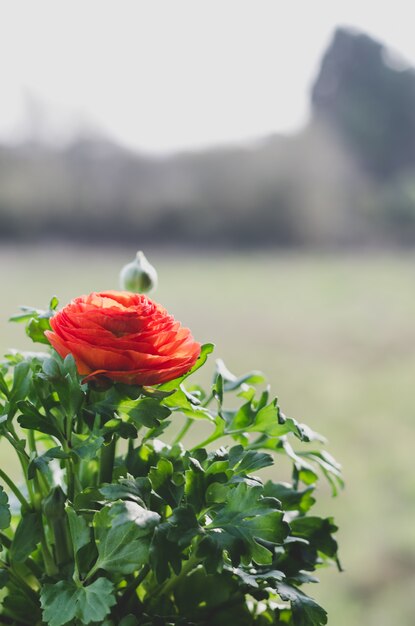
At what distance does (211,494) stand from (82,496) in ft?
0.19

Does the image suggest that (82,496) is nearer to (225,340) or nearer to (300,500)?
(300,500)

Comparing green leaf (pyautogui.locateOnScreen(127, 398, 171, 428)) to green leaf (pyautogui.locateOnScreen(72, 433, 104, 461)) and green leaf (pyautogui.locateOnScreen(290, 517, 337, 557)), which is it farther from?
green leaf (pyautogui.locateOnScreen(290, 517, 337, 557))

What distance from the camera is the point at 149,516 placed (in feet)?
0.94

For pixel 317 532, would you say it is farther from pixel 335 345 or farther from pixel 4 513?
pixel 335 345

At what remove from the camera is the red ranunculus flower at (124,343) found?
0.31 m

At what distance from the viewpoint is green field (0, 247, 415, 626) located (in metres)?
1.31

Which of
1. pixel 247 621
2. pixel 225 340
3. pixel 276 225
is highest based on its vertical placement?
pixel 247 621

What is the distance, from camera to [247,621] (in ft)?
1.23

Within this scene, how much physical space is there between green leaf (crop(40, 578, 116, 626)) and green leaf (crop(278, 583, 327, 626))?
0.08 meters

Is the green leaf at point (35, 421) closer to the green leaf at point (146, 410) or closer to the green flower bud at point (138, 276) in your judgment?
the green leaf at point (146, 410)

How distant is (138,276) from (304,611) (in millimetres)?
210

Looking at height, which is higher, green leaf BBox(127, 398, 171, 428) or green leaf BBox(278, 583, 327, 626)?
green leaf BBox(127, 398, 171, 428)

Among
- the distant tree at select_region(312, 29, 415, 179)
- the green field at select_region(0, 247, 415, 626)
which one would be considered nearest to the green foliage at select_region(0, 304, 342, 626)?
the green field at select_region(0, 247, 415, 626)

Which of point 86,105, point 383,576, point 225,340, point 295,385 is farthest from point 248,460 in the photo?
point 86,105
